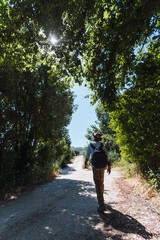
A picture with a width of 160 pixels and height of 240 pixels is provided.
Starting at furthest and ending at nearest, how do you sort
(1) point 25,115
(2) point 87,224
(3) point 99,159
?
(1) point 25,115 → (3) point 99,159 → (2) point 87,224


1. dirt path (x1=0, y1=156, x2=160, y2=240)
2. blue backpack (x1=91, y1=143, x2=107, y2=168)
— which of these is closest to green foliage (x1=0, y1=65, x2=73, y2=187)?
blue backpack (x1=91, y1=143, x2=107, y2=168)

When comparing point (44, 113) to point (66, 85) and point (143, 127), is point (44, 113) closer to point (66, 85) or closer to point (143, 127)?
point (66, 85)

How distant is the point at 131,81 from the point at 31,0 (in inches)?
171

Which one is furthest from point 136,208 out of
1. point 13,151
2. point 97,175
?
point 13,151

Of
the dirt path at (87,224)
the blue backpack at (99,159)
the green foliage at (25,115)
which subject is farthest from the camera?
the green foliage at (25,115)

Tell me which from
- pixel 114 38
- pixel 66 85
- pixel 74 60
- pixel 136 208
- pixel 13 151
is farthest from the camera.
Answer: pixel 13 151

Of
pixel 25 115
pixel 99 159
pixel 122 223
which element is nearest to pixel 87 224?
pixel 122 223

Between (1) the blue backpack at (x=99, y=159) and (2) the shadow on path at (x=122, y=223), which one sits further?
(1) the blue backpack at (x=99, y=159)

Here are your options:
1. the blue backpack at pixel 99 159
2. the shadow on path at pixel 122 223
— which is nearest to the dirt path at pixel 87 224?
the shadow on path at pixel 122 223

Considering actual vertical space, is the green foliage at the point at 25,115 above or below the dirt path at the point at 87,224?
above

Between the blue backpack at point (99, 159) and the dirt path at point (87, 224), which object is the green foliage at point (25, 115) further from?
the dirt path at point (87, 224)

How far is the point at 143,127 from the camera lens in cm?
499

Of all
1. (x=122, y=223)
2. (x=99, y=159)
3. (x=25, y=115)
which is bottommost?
(x=122, y=223)

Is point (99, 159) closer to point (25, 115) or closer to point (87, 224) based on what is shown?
point (87, 224)
